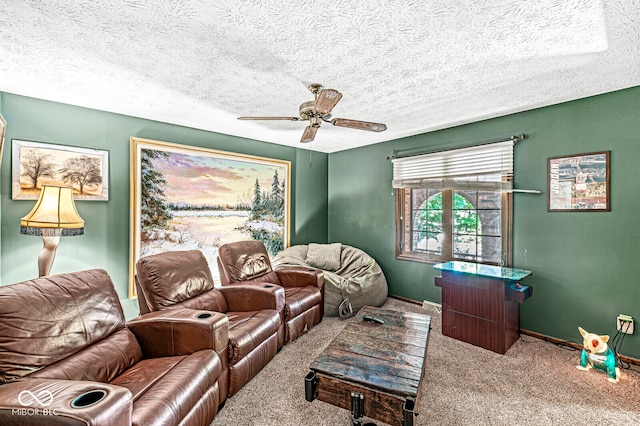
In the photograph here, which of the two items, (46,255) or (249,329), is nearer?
(249,329)

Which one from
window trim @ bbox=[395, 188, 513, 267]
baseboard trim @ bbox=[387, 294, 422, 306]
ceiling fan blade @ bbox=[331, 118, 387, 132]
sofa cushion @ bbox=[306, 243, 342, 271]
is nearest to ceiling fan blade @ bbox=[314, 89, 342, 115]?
ceiling fan blade @ bbox=[331, 118, 387, 132]

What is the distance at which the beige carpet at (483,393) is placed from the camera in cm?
192

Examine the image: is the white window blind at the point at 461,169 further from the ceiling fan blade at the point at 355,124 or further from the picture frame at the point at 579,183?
the ceiling fan blade at the point at 355,124

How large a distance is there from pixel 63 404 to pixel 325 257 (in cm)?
361

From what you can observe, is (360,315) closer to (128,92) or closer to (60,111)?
(128,92)

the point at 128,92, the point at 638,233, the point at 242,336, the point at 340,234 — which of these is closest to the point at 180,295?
the point at 242,336

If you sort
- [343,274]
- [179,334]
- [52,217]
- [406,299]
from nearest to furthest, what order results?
[179,334], [52,217], [406,299], [343,274]

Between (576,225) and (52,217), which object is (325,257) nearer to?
(576,225)

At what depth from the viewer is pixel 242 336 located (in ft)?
7.27

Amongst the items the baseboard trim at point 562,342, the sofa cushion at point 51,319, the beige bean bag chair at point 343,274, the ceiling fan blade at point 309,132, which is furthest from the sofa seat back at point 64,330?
the baseboard trim at point 562,342

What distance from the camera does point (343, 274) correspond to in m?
4.49

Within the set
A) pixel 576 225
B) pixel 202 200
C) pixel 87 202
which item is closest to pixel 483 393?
pixel 576 225

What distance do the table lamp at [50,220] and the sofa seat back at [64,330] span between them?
2.69 ft

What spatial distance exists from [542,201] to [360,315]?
7.54 feet
